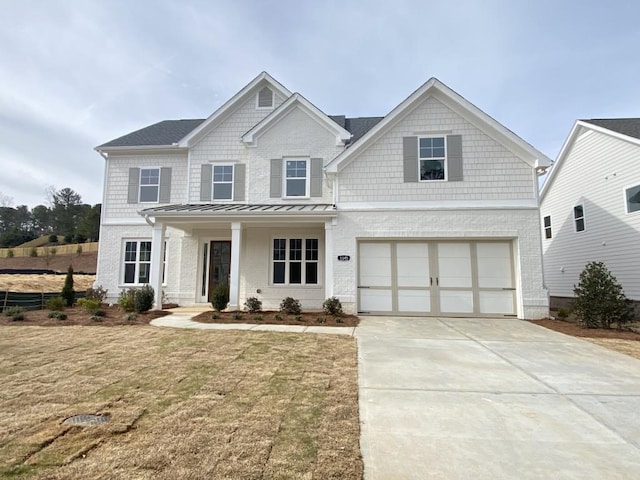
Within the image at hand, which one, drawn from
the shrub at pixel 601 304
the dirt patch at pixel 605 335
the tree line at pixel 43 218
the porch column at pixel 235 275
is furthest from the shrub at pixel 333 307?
the tree line at pixel 43 218

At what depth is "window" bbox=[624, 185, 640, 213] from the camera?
478 inches

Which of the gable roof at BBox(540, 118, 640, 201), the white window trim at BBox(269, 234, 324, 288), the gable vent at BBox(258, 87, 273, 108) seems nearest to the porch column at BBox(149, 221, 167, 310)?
the white window trim at BBox(269, 234, 324, 288)

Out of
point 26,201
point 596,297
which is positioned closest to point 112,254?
point 596,297

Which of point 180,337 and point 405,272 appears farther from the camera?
point 405,272

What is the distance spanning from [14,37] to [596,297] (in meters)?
18.3

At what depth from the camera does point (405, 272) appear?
11109mm

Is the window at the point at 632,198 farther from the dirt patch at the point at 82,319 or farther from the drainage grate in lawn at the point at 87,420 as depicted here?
the dirt patch at the point at 82,319

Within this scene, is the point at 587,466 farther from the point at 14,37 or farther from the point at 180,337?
the point at 14,37

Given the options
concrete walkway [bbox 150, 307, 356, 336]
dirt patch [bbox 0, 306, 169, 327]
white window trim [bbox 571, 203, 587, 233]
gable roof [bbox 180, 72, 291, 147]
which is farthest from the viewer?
white window trim [bbox 571, 203, 587, 233]

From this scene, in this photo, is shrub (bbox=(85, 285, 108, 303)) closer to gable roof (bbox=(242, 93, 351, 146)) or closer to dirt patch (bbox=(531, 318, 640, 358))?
gable roof (bbox=(242, 93, 351, 146))

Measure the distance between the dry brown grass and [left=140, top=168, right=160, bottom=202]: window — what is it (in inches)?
333

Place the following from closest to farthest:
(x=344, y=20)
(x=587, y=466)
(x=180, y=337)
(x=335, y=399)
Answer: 1. (x=587, y=466)
2. (x=335, y=399)
3. (x=180, y=337)
4. (x=344, y=20)

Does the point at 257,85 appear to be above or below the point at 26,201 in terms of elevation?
below

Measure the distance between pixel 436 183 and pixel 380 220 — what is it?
89.4 inches
